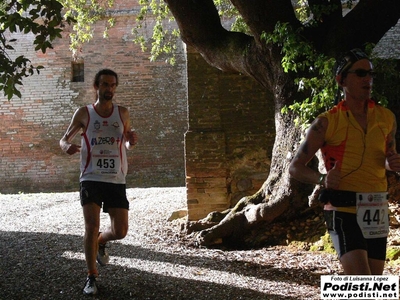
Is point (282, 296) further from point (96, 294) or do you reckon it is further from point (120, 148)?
point (120, 148)

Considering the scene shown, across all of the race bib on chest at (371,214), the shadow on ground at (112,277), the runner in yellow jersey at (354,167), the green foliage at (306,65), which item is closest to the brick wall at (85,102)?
the shadow on ground at (112,277)

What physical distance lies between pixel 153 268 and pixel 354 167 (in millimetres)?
3372

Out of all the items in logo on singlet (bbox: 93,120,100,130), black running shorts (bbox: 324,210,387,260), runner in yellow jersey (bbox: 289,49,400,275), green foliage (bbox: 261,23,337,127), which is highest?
green foliage (bbox: 261,23,337,127)

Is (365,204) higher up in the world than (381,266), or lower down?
higher up

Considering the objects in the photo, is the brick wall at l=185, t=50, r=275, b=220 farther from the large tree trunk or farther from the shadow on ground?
the shadow on ground

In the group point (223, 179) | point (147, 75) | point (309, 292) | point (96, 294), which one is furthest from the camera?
point (147, 75)

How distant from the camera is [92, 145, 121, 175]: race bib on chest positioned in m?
4.59

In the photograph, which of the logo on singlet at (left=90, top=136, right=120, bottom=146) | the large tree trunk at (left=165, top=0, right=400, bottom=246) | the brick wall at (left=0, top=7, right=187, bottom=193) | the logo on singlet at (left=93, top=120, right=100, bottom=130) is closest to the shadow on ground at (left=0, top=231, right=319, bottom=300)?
the large tree trunk at (left=165, top=0, right=400, bottom=246)

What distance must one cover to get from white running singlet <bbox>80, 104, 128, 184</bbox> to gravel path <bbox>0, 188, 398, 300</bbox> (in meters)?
1.05

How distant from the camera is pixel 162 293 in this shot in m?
4.70

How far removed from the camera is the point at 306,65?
639 centimetres

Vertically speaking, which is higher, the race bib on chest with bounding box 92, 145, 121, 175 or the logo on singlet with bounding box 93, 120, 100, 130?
the logo on singlet with bounding box 93, 120, 100, 130

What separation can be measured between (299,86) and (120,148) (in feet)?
8.48

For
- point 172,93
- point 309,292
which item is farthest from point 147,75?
point 309,292
